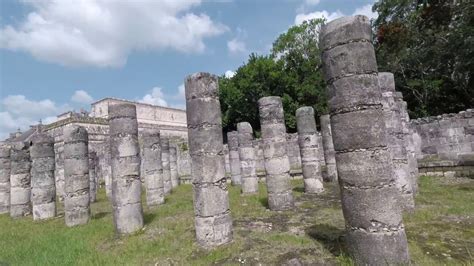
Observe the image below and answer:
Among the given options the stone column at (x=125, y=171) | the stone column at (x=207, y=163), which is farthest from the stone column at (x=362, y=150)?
the stone column at (x=125, y=171)

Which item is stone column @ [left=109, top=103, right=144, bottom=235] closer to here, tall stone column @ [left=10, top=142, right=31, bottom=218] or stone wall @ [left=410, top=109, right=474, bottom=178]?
tall stone column @ [left=10, top=142, right=31, bottom=218]

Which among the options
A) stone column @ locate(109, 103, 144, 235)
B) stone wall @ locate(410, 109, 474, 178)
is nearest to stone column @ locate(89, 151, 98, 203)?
stone column @ locate(109, 103, 144, 235)

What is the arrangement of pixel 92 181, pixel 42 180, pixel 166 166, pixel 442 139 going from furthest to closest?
pixel 166 166
pixel 442 139
pixel 92 181
pixel 42 180

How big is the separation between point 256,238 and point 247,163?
7.27m

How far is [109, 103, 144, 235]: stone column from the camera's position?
27.6 ft

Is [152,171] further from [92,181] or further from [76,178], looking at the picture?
[92,181]

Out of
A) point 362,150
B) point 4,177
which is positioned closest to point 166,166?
point 4,177

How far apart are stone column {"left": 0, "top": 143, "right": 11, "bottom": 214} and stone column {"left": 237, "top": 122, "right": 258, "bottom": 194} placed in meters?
11.0

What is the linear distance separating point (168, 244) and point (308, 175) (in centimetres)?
722

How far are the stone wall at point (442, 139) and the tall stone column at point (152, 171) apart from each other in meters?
11.8

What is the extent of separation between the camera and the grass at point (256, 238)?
5562 millimetres

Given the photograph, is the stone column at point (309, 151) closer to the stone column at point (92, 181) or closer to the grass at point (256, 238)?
the grass at point (256, 238)

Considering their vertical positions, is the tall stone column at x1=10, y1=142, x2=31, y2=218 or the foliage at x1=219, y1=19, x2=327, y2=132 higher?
the foliage at x1=219, y1=19, x2=327, y2=132

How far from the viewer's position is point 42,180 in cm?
1224
